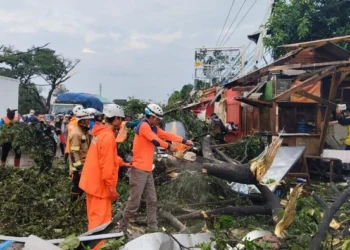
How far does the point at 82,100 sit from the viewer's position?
25.7m

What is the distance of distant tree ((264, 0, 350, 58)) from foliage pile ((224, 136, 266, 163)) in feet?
21.8

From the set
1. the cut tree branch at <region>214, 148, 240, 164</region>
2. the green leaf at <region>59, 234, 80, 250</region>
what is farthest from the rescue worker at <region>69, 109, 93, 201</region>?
the cut tree branch at <region>214, 148, 240, 164</region>

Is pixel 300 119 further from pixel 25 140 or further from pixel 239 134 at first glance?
pixel 25 140

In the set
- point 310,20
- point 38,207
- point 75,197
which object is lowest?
point 38,207

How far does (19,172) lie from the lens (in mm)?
Answer: 10008

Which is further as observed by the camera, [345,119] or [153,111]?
[345,119]

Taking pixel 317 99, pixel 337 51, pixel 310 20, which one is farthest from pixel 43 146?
pixel 310 20

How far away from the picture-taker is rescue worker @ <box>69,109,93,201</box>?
6621mm

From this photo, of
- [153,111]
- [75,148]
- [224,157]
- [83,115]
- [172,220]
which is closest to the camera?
[153,111]

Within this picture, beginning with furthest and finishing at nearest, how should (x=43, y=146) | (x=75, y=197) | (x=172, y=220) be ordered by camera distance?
(x=43, y=146)
(x=75, y=197)
(x=172, y=220)

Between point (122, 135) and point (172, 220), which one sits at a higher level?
point (122, 135)

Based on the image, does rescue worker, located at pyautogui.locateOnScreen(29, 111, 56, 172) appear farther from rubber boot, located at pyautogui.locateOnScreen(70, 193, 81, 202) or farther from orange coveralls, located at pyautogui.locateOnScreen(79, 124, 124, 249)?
orange coveralls, located at pyautogui.locateOnScreen(79, 124, 124, 249)

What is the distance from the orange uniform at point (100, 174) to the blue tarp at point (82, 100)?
20.0m

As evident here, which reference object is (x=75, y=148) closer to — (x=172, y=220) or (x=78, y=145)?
(x=78, y=145)
